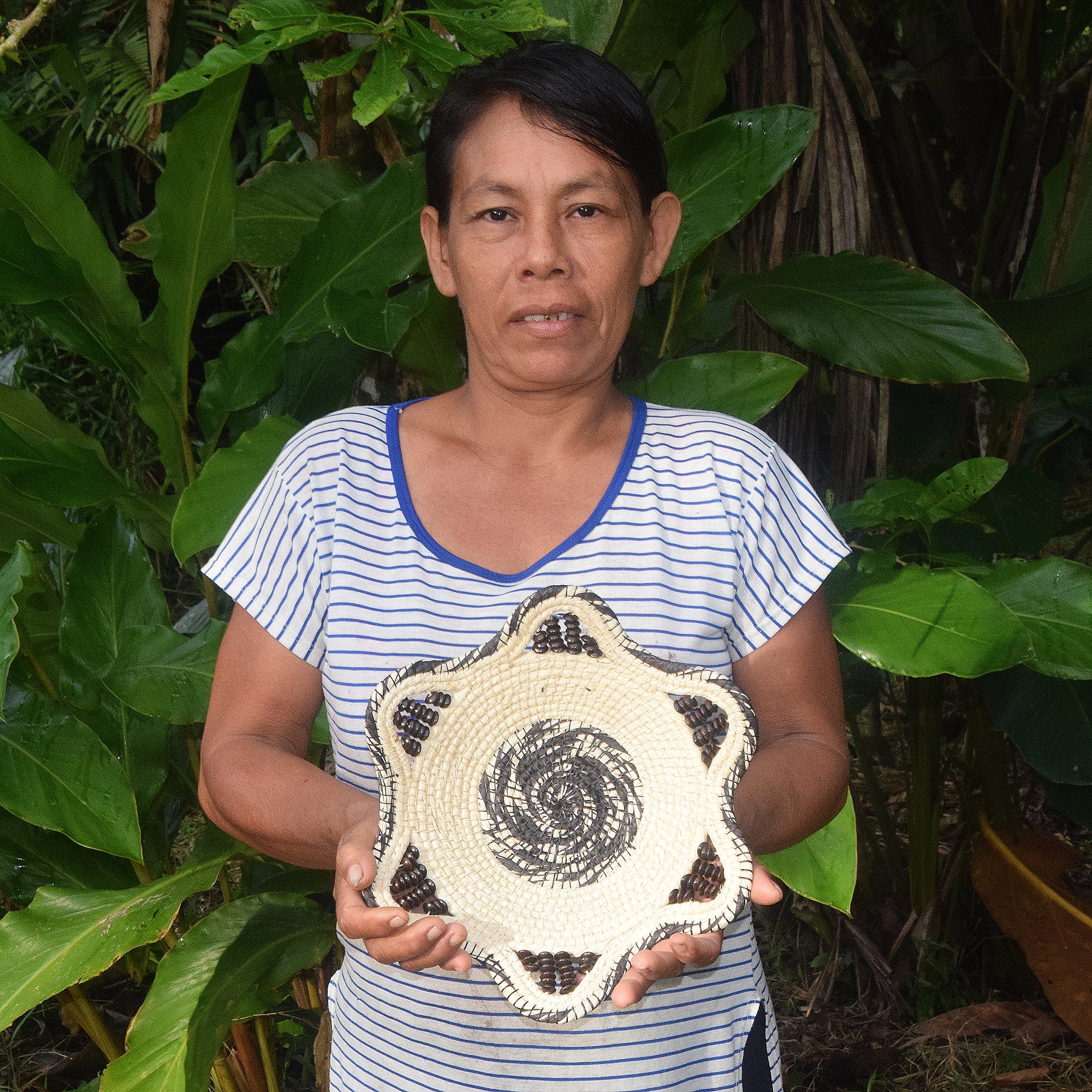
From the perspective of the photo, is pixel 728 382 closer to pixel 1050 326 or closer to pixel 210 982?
pixel 1050 326

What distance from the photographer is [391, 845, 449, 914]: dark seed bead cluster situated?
0.69 m

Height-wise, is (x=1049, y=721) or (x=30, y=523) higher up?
(x=30, y=523)

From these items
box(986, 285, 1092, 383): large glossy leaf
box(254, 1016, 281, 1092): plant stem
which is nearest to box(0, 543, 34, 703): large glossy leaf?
box(254, 1016, 281, 1092): plant stem

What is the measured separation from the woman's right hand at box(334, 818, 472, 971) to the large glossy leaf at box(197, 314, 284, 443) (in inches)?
25.3

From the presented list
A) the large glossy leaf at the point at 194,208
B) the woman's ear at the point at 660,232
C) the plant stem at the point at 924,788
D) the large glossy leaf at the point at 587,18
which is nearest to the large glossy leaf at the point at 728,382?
the woman's ear at the point at 660,232

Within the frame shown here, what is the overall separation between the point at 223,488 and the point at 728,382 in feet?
1.65

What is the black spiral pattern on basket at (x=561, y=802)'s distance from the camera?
75cm

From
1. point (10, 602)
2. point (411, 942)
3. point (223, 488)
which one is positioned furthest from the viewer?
point (223, 488)

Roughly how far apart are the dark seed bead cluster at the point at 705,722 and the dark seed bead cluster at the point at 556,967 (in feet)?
0.46

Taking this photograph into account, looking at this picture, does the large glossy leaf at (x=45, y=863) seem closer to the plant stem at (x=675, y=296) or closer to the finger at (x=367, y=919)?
the finger at (x=367, y=919)

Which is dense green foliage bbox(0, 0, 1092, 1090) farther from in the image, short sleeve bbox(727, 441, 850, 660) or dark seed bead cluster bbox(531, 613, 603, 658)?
dark seed bead cluster bbox(531, 613, 603, 658)

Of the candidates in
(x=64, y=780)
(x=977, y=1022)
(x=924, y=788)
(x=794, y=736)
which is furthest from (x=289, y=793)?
(x=977, y=1022)

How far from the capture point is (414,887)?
0.70m

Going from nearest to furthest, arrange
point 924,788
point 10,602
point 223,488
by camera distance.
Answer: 1. point 10,602
2. point 223,488
3. point 924,788
